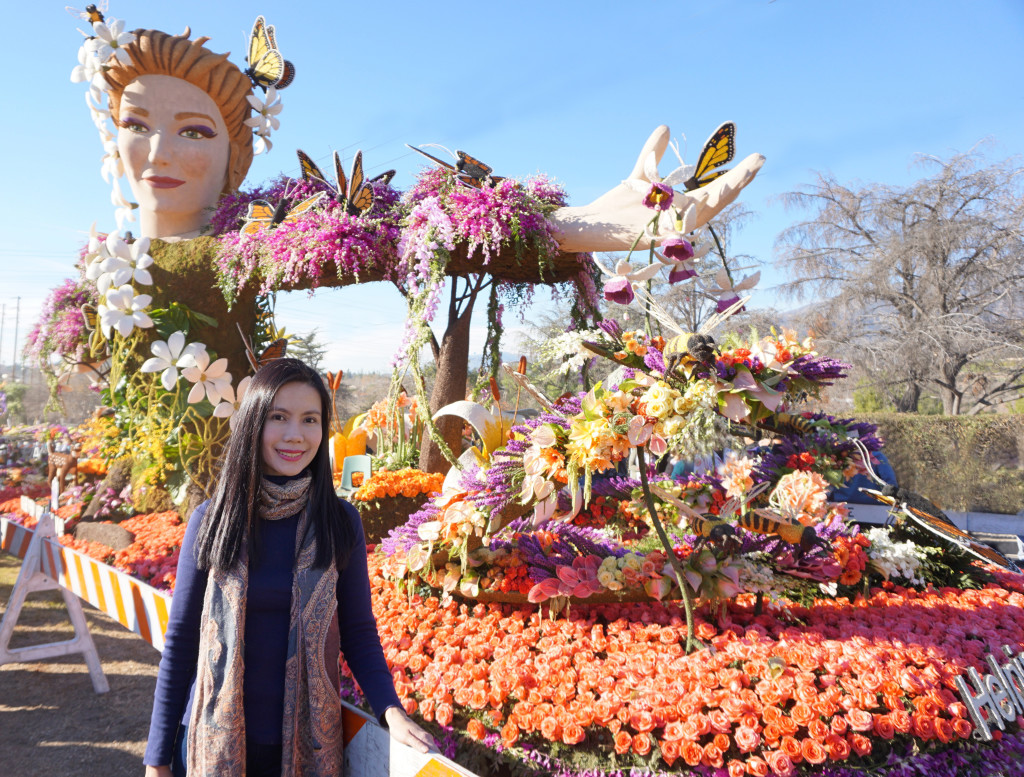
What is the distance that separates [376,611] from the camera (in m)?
2.88

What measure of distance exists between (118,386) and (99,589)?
9.09ft

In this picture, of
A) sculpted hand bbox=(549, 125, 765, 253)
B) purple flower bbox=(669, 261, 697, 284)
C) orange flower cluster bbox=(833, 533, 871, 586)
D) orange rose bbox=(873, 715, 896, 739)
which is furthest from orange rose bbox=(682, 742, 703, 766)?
sculpted hand bbox=(549, 125, 765, 253)

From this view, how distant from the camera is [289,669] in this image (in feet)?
4.52

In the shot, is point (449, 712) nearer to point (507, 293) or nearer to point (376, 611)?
point (376, 611)

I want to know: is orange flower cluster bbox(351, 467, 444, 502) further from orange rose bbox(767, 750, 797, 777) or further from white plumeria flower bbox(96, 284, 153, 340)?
orange rose bbox(767, 750, 797, 777)

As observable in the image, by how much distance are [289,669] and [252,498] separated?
388 millimetres

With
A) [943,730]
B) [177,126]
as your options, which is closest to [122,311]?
[177,126]

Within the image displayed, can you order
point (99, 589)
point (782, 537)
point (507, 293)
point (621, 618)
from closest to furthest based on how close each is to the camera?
point (621, 618) → point (782, 537) → point (99, 589) → point (507, 293)

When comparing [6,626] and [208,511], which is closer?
[208,511]

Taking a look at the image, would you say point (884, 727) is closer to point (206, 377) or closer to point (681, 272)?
point (681, 272)

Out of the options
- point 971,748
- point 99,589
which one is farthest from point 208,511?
point 971,748

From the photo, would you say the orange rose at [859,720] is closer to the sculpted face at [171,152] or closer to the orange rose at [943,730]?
the orange rose at [943,730]

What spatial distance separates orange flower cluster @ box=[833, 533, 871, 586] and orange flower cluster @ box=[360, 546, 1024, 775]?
34 centimetres

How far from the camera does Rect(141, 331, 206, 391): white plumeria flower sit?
4465 millimetres
